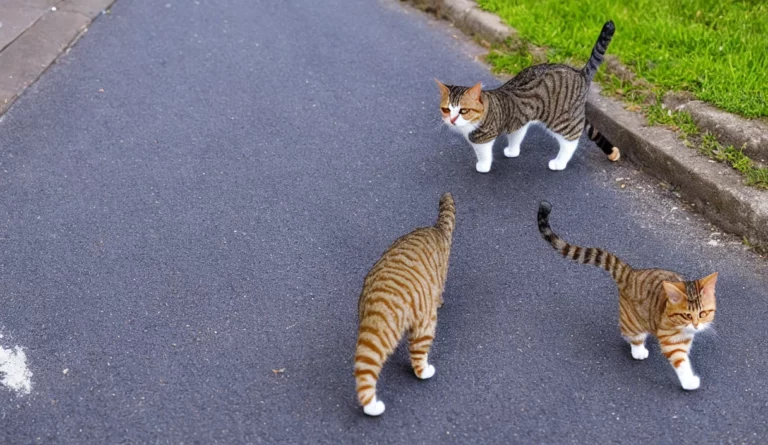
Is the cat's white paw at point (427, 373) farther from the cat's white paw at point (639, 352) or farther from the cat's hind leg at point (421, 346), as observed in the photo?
the cat's white paw at point (639, 352)

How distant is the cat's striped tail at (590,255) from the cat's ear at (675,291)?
1.16 ft

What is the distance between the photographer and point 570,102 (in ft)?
15.5

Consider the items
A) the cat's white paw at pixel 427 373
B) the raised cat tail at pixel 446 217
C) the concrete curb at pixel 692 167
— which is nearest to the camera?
the cat's white paw at pixel 427 373

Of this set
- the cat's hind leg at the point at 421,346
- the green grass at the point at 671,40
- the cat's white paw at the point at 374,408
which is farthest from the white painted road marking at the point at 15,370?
the green grass at the point at 671,40

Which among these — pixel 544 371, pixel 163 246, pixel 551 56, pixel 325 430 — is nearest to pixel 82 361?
pixel 163 246

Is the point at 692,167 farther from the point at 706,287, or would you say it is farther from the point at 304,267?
the point at 304,267

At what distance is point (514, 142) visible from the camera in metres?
5.00

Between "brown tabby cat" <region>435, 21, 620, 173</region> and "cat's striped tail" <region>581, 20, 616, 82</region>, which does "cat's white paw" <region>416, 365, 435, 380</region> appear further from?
"cat's striped tail" <region>581, 20, 616, 82</region>

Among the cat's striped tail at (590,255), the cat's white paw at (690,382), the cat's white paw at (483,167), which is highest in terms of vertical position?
the cat's striped tail at (590,255)

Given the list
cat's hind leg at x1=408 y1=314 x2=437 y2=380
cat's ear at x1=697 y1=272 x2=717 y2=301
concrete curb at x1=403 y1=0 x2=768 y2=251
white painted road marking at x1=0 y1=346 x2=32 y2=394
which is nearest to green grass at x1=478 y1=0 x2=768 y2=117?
concrete curb at x1=403 y1=0 x2=768 y2=251

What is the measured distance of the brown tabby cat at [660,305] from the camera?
3.09 metres

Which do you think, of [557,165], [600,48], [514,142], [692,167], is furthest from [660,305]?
[600,48]

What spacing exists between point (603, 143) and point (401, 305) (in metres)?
2.32

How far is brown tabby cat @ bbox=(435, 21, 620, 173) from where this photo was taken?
4.61 m
